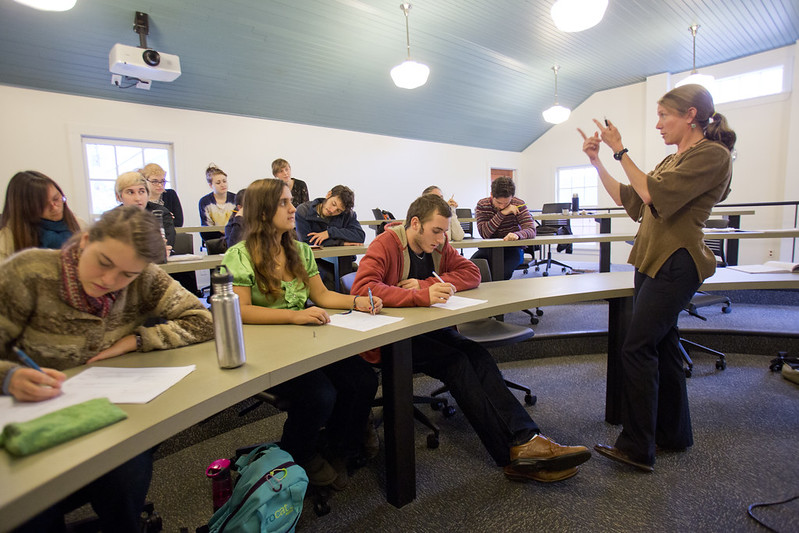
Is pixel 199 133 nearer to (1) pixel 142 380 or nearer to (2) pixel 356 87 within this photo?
(2) pixel 356 87

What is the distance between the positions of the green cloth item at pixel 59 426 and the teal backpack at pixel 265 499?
540mm

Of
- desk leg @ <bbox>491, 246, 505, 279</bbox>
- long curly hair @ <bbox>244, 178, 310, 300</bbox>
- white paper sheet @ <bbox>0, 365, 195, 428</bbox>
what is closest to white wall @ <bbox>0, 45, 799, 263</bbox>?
desk leg @ <bbox>491, 246, 505, 279</bbox>

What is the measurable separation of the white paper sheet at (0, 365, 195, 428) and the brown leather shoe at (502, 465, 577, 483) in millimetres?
1184

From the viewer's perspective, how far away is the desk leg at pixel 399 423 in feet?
4.75

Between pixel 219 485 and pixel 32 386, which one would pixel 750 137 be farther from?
pixel 32 386

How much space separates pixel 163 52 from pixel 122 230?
4397mm

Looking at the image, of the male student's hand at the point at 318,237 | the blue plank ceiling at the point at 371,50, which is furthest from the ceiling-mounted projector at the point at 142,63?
the male student's hand at the point at 318,237

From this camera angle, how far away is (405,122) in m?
7.15

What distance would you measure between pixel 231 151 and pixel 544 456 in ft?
17.7

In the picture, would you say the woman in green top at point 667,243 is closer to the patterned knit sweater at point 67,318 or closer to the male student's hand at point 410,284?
the male student's hand at point 410,284

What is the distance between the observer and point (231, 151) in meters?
5.62

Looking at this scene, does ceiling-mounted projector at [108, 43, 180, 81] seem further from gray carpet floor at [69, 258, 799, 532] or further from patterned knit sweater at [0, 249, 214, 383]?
patterned knit sweater at [0, 249, 214, 383]

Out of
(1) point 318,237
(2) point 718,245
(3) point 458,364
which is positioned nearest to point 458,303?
(3) point 458,364

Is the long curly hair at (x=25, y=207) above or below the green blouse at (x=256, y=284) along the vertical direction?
above
